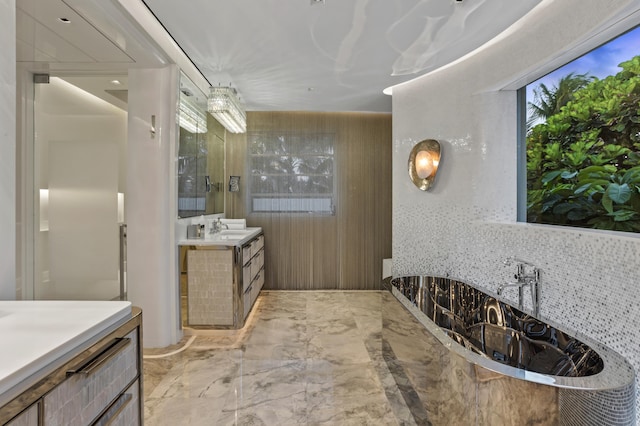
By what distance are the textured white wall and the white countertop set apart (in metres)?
2.19

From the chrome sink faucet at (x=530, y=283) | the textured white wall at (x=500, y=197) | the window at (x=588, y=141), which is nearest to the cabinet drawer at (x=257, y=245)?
the textured white wall at (x=500, y=197)

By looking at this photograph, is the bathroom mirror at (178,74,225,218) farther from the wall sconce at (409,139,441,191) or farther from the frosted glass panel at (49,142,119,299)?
the wall sconce at (409,139,441,191)

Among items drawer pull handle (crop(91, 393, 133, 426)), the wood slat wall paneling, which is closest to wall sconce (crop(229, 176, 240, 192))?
the wood slat wall paneling

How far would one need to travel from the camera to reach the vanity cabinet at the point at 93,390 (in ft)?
2.49

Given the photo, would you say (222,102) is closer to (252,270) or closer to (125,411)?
(252,270)

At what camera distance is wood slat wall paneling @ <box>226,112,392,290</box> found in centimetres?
512

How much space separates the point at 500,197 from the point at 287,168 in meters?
2.94

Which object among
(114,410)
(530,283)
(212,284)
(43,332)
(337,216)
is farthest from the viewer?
(337,216)

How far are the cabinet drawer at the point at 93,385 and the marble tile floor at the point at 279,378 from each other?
1179mm

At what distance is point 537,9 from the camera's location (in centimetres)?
243

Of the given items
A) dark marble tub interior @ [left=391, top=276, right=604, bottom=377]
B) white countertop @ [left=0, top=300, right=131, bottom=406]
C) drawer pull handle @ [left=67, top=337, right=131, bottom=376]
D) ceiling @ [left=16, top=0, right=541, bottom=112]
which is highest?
ceiling @ [left=16, top=0, right=541, bottom=112]

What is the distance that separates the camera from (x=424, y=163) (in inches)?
144

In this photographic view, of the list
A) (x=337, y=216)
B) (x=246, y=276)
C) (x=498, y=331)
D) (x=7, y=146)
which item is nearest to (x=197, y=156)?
(x=246, y=276)

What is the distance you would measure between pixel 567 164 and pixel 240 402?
2749 mm
